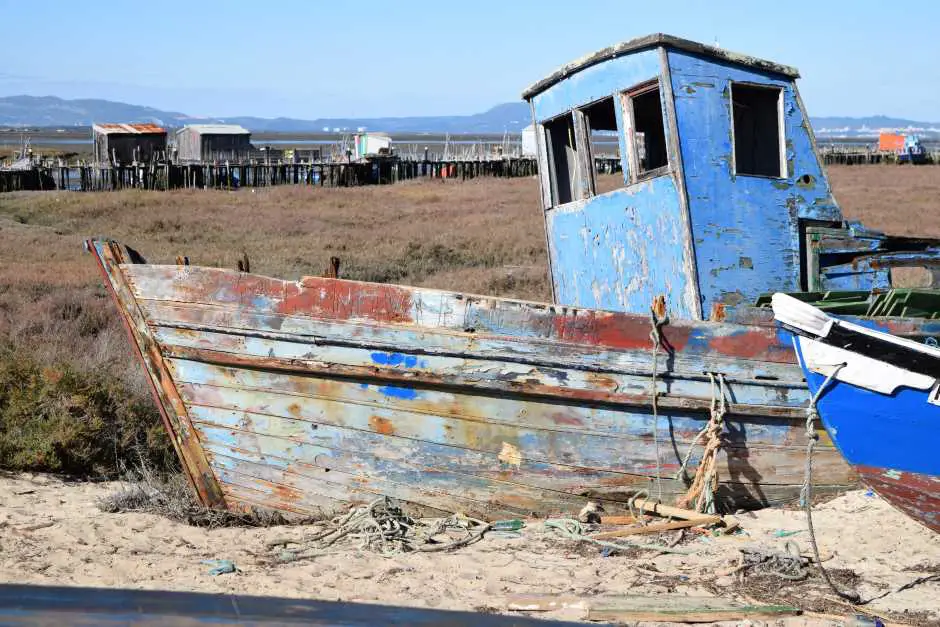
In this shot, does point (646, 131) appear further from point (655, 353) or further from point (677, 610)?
point (677, 610)

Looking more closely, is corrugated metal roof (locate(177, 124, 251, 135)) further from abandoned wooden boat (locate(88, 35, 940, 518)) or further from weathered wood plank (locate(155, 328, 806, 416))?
weathered wood plank (locate(155, 328, 806, 416))

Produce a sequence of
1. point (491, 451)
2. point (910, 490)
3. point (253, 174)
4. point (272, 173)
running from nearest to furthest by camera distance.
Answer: point (910, 490) < point (491, 451) < point (253, 174) < point (272, 173)

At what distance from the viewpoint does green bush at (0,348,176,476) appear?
6.76 m

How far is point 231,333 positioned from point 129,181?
138 feet

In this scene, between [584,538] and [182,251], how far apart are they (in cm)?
1652

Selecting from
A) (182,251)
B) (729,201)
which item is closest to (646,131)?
(729,201)

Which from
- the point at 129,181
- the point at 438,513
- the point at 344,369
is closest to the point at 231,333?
the point at 344,369

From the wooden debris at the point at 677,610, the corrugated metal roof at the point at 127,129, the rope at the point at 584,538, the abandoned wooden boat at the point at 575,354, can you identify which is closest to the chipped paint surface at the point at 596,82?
the abandoned wooden boat at the point at 575,354

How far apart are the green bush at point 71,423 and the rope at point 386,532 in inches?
86.2

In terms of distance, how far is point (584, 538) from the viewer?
530 centimetres

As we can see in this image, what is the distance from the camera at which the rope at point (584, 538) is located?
521cm

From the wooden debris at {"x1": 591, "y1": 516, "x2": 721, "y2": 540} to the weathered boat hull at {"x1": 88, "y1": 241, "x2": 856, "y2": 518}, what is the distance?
0.78ft

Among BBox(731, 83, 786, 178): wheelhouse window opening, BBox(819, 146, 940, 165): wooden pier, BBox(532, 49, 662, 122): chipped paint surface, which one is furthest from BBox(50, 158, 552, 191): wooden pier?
BBox(731, 83, 786, 178): wheelhouse window opening

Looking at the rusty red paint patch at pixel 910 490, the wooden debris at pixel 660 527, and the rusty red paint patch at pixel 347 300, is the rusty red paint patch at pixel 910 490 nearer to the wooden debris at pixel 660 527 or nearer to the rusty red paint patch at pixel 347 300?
the wooden debris at pixel 660 527
